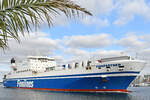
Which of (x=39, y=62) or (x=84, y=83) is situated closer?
(x=84, y=83)

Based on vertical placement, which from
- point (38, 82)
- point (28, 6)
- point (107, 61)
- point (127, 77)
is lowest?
point (38, 82)

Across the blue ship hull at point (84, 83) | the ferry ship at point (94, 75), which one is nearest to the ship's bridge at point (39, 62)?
the blue ship hull at point (84, 83)

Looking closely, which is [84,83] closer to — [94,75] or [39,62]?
[94,75]

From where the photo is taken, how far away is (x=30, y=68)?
47.5 metres

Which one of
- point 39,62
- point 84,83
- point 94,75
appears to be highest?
point 39,62

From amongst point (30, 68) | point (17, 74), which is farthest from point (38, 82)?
point (17, 74)

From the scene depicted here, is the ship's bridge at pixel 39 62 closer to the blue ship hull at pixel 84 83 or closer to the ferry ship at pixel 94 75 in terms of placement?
the blue ship hull at pixel 84 83

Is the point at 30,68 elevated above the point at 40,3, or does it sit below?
below

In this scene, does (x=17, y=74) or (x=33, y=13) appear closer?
(x=33, y=13)

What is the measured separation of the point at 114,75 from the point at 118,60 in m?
3.19

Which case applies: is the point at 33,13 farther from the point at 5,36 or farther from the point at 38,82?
the point at 38,82

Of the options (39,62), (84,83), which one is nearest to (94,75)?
(84,83)

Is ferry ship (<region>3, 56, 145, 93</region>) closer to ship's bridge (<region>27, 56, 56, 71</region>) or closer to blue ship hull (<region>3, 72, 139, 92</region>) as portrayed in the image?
blue ship hull (<region>3, 72, 139, 92</region>)

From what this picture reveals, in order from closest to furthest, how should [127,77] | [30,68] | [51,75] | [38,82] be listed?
1. [127,77]
2. [51,75]
3. [38,82]
4. [30,68]
